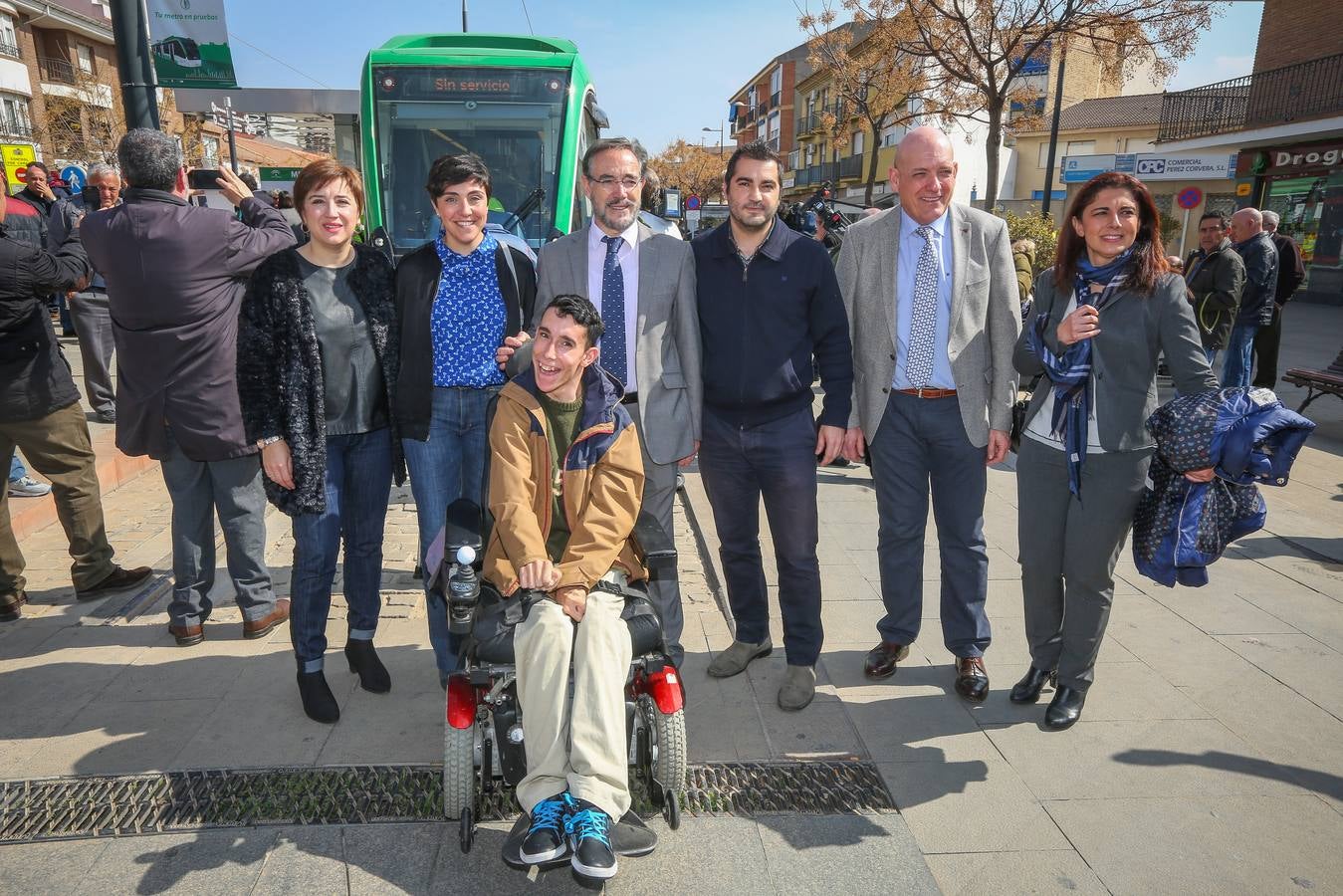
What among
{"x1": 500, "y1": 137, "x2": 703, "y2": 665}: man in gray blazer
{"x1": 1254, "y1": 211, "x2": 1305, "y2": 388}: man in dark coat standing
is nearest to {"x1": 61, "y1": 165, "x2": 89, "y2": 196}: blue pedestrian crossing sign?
{"x1": 500, "y1": 137, "x2": 703, "y2": 665}: man in gray blazer

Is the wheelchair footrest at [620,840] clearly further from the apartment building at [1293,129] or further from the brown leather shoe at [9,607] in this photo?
the apartment building at [1293,129]

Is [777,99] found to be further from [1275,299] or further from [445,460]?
[445,460]

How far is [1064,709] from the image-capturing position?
339cm

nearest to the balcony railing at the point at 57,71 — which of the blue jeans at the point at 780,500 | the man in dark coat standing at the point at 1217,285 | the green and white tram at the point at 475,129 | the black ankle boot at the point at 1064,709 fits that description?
the green and white tram at the point at 475,129

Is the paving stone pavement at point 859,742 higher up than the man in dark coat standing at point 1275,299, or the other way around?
the man in dark coat standing at point 1275,299

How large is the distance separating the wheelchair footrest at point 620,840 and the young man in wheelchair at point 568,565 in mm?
49

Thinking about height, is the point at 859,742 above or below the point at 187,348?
below

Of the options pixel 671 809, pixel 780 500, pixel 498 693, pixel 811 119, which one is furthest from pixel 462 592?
pixel 811 119

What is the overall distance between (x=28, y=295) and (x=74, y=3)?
154 ft

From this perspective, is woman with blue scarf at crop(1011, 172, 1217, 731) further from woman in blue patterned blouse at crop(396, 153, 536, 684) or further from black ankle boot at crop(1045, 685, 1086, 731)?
woman in blue patterned blouse at crop(396, 153, 536, 684)

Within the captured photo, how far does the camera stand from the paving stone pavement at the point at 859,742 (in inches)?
101

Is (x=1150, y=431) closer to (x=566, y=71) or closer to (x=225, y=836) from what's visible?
(x=225, y=836)

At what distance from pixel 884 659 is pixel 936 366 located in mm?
1311

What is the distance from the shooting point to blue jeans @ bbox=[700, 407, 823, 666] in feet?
11.3
